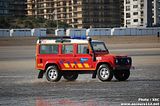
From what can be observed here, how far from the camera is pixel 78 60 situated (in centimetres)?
2348

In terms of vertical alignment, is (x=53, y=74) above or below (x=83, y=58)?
below

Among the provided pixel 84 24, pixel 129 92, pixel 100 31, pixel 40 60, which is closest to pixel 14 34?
pixel 100 31

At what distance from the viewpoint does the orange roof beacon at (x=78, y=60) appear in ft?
75.5

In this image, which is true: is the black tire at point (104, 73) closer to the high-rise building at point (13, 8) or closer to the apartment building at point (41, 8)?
the high-rise building at point (13, 8)

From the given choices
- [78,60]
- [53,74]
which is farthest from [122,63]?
[53,74]

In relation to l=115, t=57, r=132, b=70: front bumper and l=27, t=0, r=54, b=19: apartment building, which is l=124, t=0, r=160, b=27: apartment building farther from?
l=115, t=57, r=132, b=70: front bumper

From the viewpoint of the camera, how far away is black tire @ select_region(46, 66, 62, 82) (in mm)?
23891

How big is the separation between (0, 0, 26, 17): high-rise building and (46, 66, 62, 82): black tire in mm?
136318

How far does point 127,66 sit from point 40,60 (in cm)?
377

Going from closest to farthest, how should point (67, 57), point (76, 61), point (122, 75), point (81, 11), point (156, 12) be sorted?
point (76, 61) → point (67, 57) → point (122, 75) → point (81, 11) → point (156, 12)

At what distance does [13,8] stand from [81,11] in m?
24.1

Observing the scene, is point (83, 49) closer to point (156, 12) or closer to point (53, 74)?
point (53, 74)

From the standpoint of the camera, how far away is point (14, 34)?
96750 mm

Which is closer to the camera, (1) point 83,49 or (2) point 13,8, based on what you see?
(1) point 83,49
